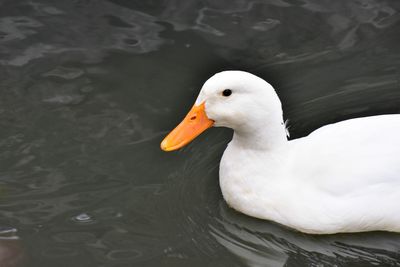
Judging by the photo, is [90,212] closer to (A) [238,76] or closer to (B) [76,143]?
(B) [76,143]

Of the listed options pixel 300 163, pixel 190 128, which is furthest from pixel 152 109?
pixel 300 163

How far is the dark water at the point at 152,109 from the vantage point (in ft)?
18.6

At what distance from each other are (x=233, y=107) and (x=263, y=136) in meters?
0.32

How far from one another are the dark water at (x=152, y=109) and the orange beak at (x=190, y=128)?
1.96 ft

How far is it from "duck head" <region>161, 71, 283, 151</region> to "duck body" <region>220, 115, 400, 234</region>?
0.24m

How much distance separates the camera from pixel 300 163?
568cm

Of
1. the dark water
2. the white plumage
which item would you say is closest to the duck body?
the white plumage

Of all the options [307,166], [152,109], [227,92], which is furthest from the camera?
[152,109]

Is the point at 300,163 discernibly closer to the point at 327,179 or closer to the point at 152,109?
the point at 327,179

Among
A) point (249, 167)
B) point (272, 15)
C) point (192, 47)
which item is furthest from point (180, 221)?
point (272, 15)

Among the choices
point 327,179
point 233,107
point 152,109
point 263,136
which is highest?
point 233,107

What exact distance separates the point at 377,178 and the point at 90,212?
6.58 ft

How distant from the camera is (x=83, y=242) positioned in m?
5.77

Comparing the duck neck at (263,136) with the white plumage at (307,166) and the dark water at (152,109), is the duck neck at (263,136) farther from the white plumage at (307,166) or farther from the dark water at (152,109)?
the dark water at (152,109)
